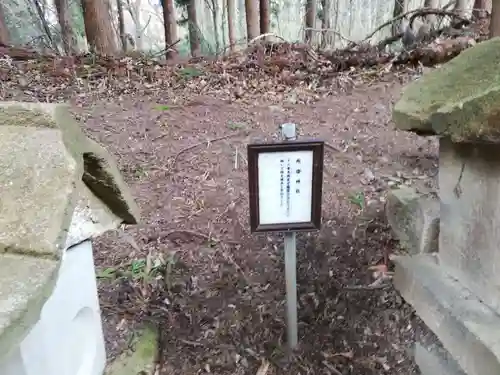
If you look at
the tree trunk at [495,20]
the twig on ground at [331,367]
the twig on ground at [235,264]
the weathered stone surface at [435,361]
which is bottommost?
the twig on ground at [331,367]

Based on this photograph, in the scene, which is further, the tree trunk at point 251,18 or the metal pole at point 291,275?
the tree trunk at point 251,18

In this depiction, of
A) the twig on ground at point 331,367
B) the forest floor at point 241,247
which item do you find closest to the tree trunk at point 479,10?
the forest floor at point 241,247

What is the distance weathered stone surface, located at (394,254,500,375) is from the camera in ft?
6.10

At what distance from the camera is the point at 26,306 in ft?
3.17

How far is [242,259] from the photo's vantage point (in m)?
3.00

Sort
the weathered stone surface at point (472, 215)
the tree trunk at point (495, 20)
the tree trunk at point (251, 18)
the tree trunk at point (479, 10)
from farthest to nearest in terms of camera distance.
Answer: the tree trunk at point (251, 18)
the tree trunk at point (479, 10)
the tree trunk at point (495, 20)
the weathered stone surface at point (472, 215)

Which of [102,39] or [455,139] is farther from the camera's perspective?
[102,39]

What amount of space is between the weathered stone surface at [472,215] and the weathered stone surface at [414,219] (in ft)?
0.61

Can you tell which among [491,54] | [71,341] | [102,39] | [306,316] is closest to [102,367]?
[71,341]

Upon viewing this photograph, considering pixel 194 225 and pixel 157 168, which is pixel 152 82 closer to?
pixel 157 168

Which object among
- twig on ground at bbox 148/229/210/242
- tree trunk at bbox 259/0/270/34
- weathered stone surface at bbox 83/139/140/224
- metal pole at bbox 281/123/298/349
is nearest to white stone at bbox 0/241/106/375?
weathered stone surface at bbox 83/139/140/224

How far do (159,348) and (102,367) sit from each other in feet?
1.54

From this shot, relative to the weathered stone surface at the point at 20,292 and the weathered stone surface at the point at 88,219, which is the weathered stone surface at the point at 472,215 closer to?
the weathered stone surface at the point at 88,219

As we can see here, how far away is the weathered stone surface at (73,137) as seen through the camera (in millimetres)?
1369
